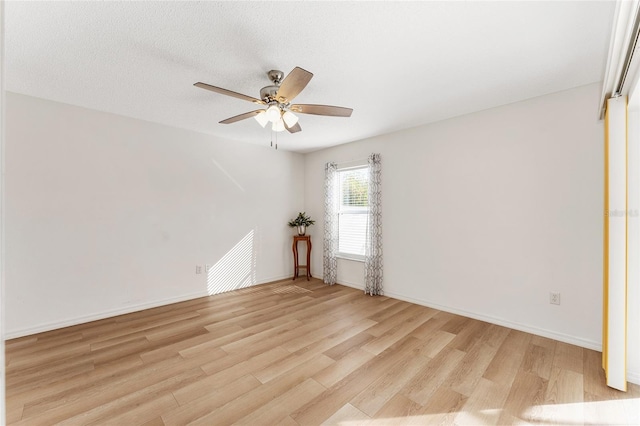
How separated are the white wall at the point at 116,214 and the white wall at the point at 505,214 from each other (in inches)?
99.3

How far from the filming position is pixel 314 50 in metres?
2.11

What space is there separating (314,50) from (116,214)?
10.3 feet

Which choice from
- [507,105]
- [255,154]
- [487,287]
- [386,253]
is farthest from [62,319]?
[507,105]

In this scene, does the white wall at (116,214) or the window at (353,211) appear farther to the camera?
the window at (353,211)

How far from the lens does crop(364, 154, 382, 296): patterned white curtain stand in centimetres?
429

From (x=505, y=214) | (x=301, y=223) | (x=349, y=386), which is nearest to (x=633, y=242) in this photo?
(x=505, y=214)

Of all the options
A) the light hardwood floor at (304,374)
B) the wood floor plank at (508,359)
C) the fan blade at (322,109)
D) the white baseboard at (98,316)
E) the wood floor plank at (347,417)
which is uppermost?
the fan blade at (322,109)

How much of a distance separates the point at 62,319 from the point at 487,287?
493cm

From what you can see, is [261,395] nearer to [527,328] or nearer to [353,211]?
[527,328]

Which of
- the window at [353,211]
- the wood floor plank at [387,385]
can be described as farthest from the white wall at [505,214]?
the wood floor plank at [387,385]

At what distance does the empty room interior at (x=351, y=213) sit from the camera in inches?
71.7

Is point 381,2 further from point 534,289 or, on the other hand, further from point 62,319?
point 62,319

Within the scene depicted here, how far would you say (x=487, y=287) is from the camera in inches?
127

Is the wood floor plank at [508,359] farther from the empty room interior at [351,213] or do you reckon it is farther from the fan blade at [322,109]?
the fan blade at [322,109]
